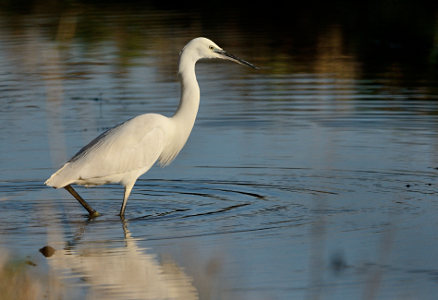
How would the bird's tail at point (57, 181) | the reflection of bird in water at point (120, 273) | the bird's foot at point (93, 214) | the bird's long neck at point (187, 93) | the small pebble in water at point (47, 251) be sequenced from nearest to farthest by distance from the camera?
the reflection of bird in water at point (120, 273)
the small pebble in water at point (47, 251)
the bird's tail at point (57, 181)
the bird's foot at point (93, 214)
the bird's long neck at point (187, 93)

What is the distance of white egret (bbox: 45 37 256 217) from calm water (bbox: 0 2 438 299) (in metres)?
0.39

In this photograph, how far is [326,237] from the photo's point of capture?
7645 millimetres

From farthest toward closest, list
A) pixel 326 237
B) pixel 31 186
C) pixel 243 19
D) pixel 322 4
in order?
pixel 322 4, pixel 243 19, pixel 31 186, pixel 326 237

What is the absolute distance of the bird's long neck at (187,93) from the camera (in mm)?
9070

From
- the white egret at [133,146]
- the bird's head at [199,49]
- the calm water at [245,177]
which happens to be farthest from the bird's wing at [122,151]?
the bird's head at [199,49]

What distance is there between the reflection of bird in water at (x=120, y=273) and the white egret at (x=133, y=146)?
970mm

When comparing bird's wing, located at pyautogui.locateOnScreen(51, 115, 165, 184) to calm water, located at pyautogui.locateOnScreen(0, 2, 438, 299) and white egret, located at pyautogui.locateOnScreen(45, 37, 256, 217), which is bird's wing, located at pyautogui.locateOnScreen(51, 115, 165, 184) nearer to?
white egret, located at pyautogui.locateOnScreen(45, 37, 256, 217)

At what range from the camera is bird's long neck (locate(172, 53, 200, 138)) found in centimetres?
907

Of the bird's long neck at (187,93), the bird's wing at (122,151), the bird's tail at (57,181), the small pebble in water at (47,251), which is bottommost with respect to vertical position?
the small pebble in water at (47,251)

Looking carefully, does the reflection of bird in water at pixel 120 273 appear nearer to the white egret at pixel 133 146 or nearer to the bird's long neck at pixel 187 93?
the white egret at pixel 133 146

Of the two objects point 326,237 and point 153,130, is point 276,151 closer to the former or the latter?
point 153,130

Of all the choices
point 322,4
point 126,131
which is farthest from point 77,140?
point 322,4

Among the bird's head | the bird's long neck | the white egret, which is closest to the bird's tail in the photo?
the white egret

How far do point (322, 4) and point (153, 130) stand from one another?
18.3 m
